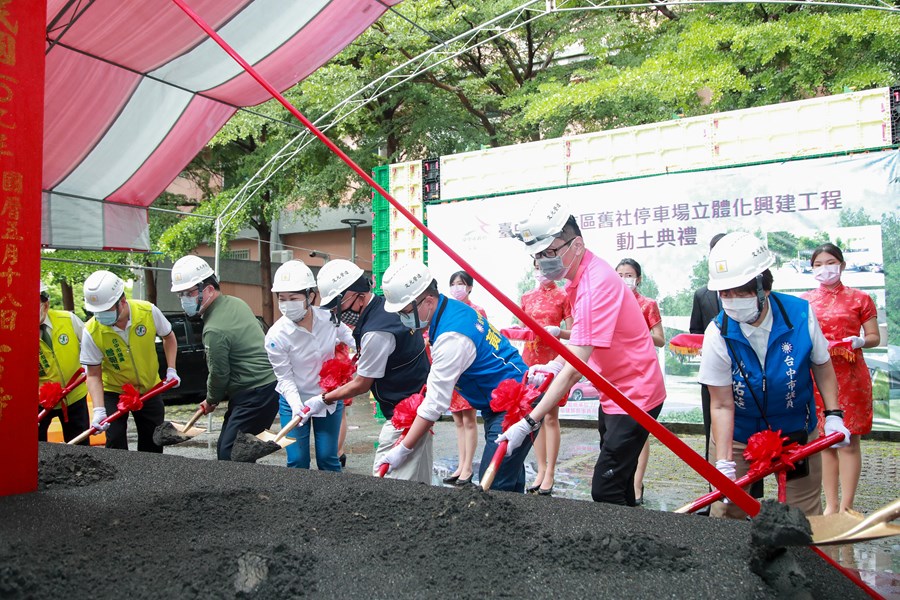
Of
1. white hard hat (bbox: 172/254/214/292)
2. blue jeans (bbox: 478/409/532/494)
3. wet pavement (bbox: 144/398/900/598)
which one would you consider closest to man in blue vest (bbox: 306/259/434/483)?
blue jeans (bbox: 478/409/532/494)

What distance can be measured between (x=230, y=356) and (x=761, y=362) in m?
3.31

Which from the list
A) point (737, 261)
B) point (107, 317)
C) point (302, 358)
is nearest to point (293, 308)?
point (302, 358)

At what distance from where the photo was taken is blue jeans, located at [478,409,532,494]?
12.0 ft

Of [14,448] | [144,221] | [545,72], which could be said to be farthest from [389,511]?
[545,72]

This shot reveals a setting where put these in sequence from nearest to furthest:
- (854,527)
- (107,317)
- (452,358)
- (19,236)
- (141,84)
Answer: (854,527) → (19,236) → (452,358) → (107,317) → (141,84)

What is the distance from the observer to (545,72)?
12.7m

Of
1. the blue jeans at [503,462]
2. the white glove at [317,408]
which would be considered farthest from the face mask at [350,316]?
the blue jeans at [503,462]

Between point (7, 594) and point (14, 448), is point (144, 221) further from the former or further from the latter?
point (7, 594)

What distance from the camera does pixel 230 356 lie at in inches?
193

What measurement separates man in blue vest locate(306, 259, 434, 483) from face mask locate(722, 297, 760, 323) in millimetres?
1711

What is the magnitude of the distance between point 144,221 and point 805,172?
644 cm

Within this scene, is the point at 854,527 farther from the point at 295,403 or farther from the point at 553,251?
the point at 295,403

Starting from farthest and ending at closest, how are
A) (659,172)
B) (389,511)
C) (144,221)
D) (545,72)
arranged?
(545,72)
(659,172)
(144,221)
(389,511)

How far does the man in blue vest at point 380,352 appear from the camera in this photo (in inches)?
157
